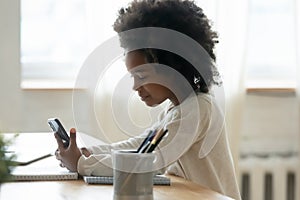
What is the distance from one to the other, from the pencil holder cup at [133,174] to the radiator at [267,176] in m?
1.94

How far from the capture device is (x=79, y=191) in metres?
1.17

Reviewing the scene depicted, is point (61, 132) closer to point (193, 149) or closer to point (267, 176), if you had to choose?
point (193, 149)

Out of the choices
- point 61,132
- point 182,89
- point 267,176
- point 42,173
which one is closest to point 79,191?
point 42,173

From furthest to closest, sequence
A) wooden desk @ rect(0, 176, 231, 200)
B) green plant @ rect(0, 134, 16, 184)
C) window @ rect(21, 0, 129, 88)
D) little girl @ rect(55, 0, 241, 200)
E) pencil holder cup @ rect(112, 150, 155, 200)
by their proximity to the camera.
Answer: window @ rect(21, 0, 129, 88) → little girl @ rect(55, 0, 241, 200) → wooden desk @ rect(0, 176, 231, 200) → pencil holder cup @ rect(112, 150, 155, 200) → green plant @ rect(0, 134, 16, 184)

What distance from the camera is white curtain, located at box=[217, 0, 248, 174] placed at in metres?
2.77

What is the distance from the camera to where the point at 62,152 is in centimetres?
140

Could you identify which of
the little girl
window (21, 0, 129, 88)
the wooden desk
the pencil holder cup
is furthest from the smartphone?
window (21, 0, 129, 88)

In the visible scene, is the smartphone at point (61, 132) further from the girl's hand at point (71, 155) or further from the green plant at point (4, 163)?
the green plant at point (4, 163)

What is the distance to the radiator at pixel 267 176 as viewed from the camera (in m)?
2.89

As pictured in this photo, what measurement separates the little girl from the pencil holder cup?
0.35m

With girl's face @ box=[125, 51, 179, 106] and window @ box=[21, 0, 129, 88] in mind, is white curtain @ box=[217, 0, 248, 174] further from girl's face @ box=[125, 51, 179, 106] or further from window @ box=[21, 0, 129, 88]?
girl's face @ box=[125, 51, 179, 106]

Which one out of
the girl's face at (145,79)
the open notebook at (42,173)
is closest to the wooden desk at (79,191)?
the open notebook at (42,173)

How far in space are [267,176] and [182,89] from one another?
1.57 metres

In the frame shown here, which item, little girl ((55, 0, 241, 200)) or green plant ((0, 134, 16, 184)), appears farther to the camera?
little girl ((55, 0, 241, 200))
